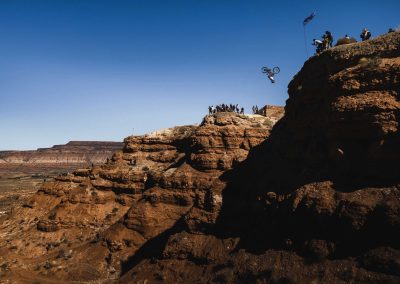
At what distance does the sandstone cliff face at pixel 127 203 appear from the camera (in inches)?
1086

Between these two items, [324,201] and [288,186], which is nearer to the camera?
[324,201]

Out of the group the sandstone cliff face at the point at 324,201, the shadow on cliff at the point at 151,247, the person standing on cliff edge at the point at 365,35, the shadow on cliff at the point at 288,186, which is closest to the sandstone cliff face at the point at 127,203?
the shadow on cliff at the point at 151,247

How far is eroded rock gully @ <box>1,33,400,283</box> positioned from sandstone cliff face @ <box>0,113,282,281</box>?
12cm

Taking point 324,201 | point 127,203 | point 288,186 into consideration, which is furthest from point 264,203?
point 127,203

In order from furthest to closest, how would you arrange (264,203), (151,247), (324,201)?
(151,247) → (264,203) → (324,201)

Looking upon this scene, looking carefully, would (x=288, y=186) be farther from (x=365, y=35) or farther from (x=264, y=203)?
(x=365, y=35)

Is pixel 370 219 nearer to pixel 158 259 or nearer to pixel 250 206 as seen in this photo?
pixel 250 206

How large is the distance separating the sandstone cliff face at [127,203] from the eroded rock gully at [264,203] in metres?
0.12

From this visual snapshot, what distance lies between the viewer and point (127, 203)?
35.4 metres

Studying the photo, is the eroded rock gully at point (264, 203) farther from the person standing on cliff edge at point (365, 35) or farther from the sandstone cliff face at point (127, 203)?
the person standing on cliff edge at point (365, 35)

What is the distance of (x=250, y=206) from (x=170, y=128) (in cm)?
2074

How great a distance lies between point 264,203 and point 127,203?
18497mm

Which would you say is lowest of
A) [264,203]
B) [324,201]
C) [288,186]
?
[264,203]

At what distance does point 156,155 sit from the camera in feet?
126
